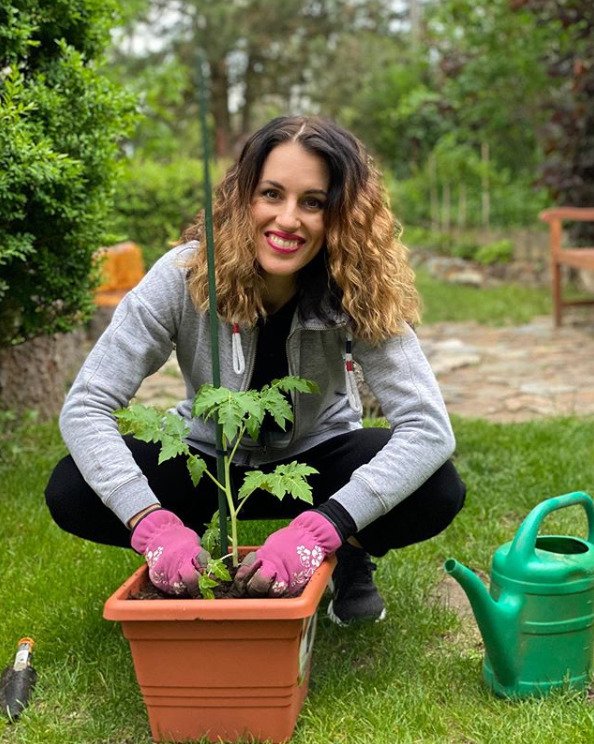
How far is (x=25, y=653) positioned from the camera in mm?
2160

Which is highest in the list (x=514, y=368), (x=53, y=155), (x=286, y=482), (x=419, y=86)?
(x=419, y=86)

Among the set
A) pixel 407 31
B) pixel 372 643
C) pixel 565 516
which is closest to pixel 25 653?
pixel 372 643

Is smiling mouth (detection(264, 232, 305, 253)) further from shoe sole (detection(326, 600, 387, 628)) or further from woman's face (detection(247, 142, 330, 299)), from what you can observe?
shoe sole (detection(326, 600, 387, 628))

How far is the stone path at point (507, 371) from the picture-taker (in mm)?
4883

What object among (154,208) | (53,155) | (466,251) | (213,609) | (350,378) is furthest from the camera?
(466,251)

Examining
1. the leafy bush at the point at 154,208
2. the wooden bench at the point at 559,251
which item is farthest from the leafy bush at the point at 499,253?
the leafy bush at the point at 154,208

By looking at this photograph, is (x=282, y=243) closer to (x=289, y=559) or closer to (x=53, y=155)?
(x=289, y=559)

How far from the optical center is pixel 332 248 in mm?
2158

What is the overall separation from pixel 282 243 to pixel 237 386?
330 mm

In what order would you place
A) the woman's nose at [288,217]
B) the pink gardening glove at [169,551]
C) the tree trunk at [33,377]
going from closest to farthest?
the pink gardening glove at [169,551]
the woman's nose at [288,217]
the tree trunk at [33,377]

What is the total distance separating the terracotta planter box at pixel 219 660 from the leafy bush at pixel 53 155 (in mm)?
1400

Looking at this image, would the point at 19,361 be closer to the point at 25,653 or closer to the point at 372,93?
the point at 25,653

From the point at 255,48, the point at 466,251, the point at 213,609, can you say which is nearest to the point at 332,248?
the point at 213,609

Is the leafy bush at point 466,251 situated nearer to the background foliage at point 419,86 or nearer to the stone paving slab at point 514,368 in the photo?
the background foliage at point 419,86
